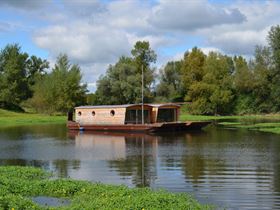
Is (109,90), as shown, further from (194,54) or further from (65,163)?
(65,163)

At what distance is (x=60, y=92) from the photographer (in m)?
92.2

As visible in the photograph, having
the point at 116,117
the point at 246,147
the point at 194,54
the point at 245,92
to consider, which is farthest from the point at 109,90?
the point at 246,147

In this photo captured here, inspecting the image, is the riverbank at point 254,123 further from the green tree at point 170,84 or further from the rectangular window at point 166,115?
the green tree at point 170,84

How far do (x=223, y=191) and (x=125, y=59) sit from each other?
8634cm

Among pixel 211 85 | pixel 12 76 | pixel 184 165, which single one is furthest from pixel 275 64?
pixel 184 165

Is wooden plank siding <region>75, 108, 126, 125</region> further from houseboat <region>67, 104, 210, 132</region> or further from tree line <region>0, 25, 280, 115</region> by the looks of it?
tree line <region>0, 25, 280, 115</region>

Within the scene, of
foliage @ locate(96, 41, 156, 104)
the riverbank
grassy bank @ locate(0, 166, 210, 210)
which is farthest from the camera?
foliage @ locate(96, 41, 156, 104)

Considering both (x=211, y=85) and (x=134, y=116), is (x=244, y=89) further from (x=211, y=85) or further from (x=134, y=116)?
(x=134, y=116)

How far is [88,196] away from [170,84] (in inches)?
3452

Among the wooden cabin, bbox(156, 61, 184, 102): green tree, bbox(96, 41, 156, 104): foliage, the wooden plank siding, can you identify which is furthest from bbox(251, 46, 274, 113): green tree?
the wooden plank siding

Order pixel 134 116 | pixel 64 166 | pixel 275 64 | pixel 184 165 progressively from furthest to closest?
1. pixel 275 64
2. pixel 134 116
3. pixel 64 166
4. pixel 184 165

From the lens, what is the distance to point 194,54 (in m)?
95.2

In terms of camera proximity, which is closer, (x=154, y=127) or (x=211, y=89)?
(x=154, y=127)

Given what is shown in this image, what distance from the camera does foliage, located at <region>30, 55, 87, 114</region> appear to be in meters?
92.2
